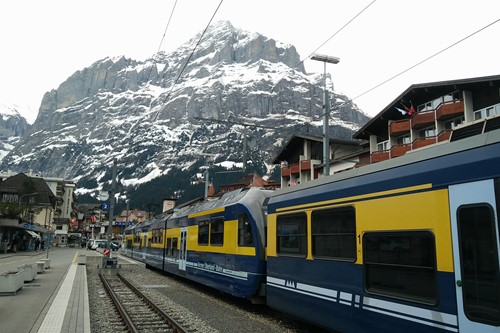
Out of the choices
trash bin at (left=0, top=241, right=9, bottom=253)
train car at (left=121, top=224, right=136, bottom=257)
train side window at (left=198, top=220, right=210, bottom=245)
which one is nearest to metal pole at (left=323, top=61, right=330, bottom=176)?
train side window at (left=198, top=220, right=210, bottom=245)

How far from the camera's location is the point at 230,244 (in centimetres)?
1312

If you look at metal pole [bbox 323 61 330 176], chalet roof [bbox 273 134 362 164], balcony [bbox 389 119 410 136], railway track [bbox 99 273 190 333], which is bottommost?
railway track [bbox 99 273 190 333]

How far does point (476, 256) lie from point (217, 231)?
1031cm

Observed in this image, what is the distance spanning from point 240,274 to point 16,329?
5.63 metres

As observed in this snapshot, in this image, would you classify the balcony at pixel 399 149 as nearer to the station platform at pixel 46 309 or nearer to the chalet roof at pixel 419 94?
the chalet roof at pixel 419 94

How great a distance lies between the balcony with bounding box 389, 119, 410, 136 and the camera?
1276 inches

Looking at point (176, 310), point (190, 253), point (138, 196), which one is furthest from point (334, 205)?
point (138, 196)

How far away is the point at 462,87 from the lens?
93.0 feet

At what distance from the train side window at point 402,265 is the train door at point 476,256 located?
44 centimetres

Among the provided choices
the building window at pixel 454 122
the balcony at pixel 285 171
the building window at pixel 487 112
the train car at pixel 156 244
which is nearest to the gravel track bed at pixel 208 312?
the train car at pixel 156 244

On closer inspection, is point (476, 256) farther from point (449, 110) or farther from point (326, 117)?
point (449, 110)

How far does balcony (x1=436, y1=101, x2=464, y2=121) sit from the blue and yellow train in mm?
22039

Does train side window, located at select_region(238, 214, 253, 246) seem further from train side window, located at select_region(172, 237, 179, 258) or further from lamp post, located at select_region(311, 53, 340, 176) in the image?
train side window, located at select_region(172, 237, 179, 258)

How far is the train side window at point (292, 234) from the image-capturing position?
9.10 meters
